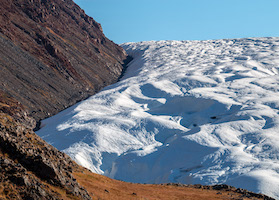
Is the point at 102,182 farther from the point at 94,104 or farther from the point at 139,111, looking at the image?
the point at 94,104

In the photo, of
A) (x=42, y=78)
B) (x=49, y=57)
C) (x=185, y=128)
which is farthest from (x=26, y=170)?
(x=49, y=57)

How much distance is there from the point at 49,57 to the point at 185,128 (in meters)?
39.6

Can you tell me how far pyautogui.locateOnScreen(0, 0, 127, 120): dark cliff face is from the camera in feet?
236

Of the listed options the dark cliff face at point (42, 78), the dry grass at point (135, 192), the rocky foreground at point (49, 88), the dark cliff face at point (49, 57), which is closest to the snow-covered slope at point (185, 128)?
the dark cliff face at point (49, 57)

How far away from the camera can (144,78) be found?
103m

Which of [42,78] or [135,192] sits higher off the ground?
[42,78]

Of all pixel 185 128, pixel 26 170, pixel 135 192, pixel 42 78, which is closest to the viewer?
pixel 26 170

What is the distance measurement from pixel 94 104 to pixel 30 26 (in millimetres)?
28141

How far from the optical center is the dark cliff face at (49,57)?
236 ft

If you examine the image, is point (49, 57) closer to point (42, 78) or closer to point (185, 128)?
point (42, 78)

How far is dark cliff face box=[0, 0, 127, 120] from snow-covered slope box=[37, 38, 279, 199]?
548cm

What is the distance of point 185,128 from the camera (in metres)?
66.5

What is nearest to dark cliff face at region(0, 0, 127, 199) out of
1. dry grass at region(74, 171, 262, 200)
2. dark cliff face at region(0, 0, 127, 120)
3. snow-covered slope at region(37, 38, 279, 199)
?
dark cliff face at region(0, 0, 127, 120)

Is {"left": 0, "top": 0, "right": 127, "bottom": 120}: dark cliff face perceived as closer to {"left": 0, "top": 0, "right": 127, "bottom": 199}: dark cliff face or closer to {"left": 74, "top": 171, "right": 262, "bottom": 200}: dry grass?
{"left": 0, "top": 0, "right": 127, "bottom": 199}: dark cliff face
